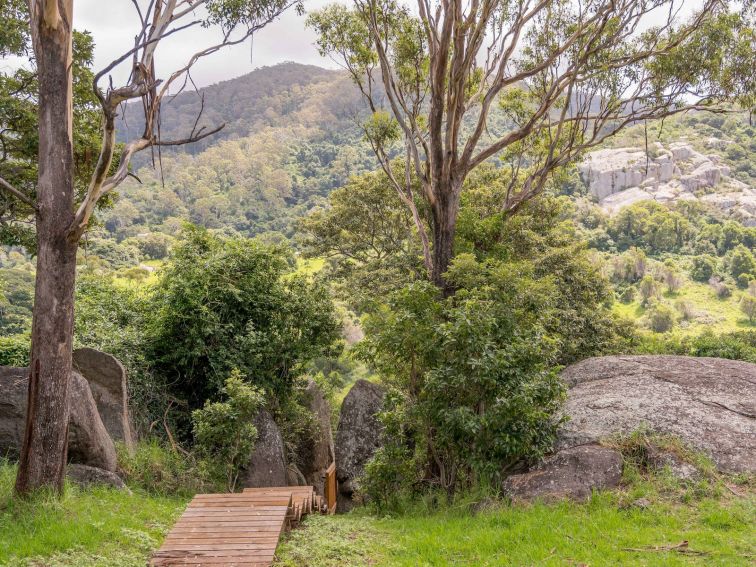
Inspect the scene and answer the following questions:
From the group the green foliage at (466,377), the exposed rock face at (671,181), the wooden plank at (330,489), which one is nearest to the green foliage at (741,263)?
the exposed rock face at (671,181)

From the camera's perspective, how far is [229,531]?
702 cm

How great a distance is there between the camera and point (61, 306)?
7988 millimetres

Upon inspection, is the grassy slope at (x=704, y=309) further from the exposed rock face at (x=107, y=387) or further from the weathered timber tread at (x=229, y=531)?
the weathered timber tread at (x=229, y=531)

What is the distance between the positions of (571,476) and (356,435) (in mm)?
7194

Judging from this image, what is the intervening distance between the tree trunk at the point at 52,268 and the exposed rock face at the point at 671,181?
87113 millimetres

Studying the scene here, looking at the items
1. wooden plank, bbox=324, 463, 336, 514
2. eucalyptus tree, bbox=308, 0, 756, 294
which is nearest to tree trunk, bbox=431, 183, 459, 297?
eucalyptus tree, bbox=308, 0, 756, 294

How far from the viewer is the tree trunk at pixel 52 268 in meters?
7.84

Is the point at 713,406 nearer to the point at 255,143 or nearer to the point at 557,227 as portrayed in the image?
the point at 557,227

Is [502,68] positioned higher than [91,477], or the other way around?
[502,68]

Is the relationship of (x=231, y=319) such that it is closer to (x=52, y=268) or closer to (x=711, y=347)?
(x=52, y=268)

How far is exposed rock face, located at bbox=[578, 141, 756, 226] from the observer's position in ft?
298

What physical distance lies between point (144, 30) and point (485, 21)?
24.0 ft

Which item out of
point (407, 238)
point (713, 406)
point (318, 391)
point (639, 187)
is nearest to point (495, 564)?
point (713, 406)

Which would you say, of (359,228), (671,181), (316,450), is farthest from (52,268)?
(671,181)
